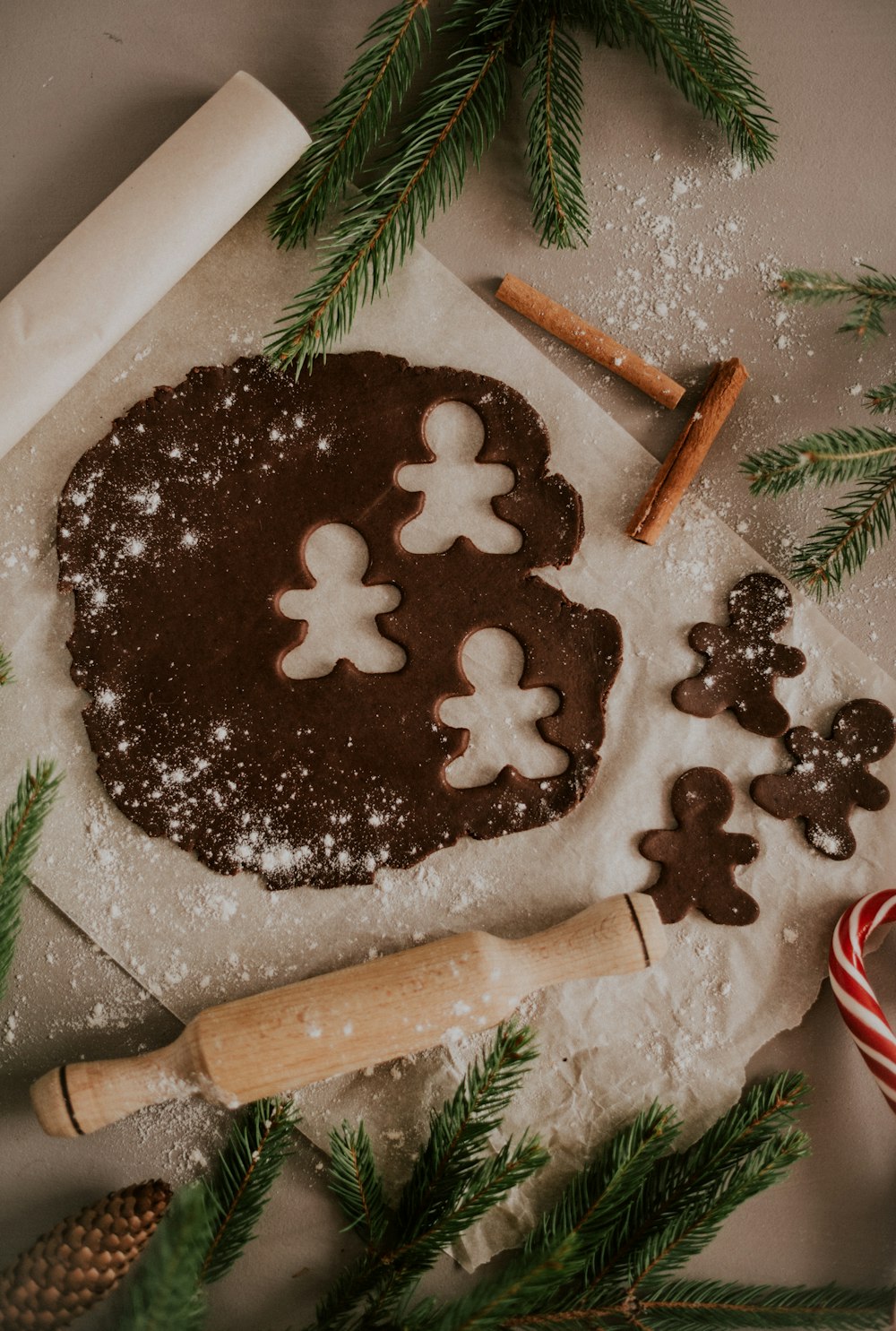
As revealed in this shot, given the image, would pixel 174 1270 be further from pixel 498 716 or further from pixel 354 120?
pixel 354 120

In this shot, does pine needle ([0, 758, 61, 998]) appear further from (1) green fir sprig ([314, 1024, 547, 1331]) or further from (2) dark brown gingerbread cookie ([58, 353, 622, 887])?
(1) green fir sprig ([314, 1024, 547, 1331])

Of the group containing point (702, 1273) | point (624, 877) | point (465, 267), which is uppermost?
point (465, 267)

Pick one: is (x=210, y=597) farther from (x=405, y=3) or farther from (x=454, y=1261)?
(x=454, y=1261)

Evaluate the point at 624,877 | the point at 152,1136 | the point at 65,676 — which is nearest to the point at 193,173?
the point at 65,676

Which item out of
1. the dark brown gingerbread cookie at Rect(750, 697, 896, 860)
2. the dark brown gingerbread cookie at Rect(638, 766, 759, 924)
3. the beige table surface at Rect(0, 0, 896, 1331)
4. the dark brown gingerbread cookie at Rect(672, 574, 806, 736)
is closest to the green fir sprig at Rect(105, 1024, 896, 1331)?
the beige table surface at Rect(0, 0, 896, 1331)

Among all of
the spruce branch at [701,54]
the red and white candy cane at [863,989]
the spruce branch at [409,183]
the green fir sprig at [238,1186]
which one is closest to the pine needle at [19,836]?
the green fir sprig at [238,1186]

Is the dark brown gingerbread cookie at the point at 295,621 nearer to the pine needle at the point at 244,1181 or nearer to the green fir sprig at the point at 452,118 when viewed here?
the green fir sprig at the point at 452,118
